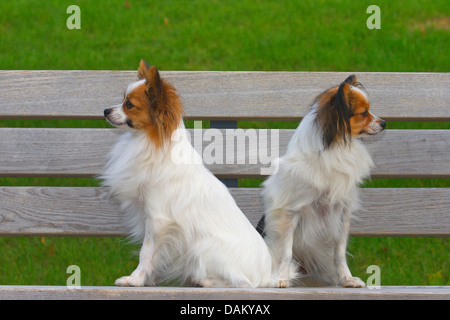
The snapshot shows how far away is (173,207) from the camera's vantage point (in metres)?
2.54

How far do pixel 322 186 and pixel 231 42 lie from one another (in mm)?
2338

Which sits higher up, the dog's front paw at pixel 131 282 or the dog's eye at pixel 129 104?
the dog's eye at pixel 129 104

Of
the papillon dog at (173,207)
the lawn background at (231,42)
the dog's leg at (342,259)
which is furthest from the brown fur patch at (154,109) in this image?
the lawn background at (231,42)

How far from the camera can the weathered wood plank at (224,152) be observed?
3.15 m

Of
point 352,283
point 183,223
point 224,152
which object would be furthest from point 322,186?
point 224,152

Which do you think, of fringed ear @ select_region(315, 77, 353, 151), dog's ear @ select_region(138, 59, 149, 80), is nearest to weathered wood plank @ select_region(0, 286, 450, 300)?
fringed ear @ select_region(315, 77, 353, 151)

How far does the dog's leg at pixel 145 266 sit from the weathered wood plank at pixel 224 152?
0.75 meters

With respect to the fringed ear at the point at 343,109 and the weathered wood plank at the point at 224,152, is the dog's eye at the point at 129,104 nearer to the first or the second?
the weathered wood plank at the point at 224,152

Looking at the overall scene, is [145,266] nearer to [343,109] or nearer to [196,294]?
[196,294]

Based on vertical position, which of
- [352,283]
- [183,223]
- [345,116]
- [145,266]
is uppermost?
[345,116]

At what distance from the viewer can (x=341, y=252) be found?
8.89ft

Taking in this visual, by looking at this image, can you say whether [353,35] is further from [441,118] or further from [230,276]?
[230,276]

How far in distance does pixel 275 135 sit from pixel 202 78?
470 millimetres
